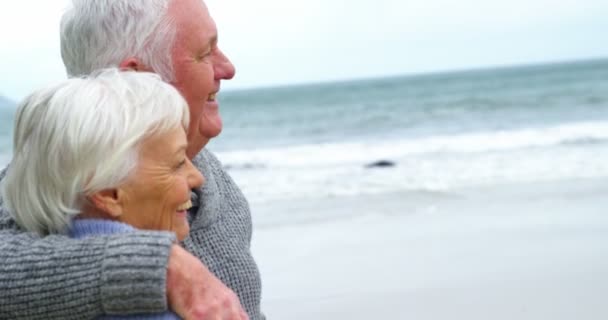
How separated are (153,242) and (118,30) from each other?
49 cm

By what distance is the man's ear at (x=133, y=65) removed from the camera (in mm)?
1558

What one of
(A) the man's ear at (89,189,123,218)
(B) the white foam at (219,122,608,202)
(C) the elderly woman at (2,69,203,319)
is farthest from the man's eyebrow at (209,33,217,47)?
(B) the white foam at (219,122,608,202)

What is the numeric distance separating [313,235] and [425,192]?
2236mm

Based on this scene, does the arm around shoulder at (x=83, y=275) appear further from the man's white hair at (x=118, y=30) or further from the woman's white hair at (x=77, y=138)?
the man's white hair at (x=118, y=30)

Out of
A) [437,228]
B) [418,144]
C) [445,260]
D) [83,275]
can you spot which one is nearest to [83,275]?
[83,275]

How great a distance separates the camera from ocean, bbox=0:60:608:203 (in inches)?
382

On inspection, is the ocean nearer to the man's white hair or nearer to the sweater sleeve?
the man's white hair

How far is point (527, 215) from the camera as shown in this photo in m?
6.79

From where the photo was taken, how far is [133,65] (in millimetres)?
1569

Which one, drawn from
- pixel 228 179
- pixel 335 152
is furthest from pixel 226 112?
pixel 228 179

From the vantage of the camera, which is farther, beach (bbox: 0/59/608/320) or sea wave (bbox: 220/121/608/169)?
sea wave (bbox: 220/121/608/169)

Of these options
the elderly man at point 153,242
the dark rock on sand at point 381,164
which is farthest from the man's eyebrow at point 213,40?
the dark rock on sand at point 381,164

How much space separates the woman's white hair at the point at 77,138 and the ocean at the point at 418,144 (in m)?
2.17

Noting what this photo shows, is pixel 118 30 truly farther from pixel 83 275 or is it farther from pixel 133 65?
pixel 83 275
